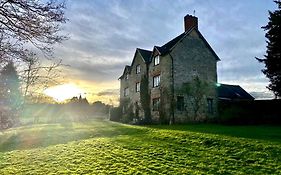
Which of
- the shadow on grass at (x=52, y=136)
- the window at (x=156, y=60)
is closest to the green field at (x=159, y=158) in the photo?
the shadow on grass at (x=52, y=136)

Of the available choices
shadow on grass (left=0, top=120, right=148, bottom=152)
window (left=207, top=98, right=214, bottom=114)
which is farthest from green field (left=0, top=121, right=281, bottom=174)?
window (left=207, top=98, right=214, bottom=114)

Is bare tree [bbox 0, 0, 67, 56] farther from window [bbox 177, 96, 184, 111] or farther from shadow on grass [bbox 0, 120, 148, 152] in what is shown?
window [bbox 177, 96, 184, 111]

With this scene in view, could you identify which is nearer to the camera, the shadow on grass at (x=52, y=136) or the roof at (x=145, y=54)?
the shadow on grass at (x=52, y=136)

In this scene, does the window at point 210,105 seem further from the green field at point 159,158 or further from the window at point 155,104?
the green field at point 159,158

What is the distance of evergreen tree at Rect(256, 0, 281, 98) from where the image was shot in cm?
2828

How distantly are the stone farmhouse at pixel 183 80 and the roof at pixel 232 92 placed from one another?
2.67 metres

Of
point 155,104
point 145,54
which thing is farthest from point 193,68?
point 145,54

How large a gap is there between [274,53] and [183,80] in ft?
33.2

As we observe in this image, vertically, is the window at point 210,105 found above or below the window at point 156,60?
below

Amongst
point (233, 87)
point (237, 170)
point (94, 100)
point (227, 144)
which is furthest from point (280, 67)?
point (94, 100)

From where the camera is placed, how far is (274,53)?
28812 millimetres

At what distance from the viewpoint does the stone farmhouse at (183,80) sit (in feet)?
96.3

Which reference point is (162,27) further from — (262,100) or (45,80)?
(262,100)

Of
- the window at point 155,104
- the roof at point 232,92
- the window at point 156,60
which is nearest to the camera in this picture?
the window at point 155,104
